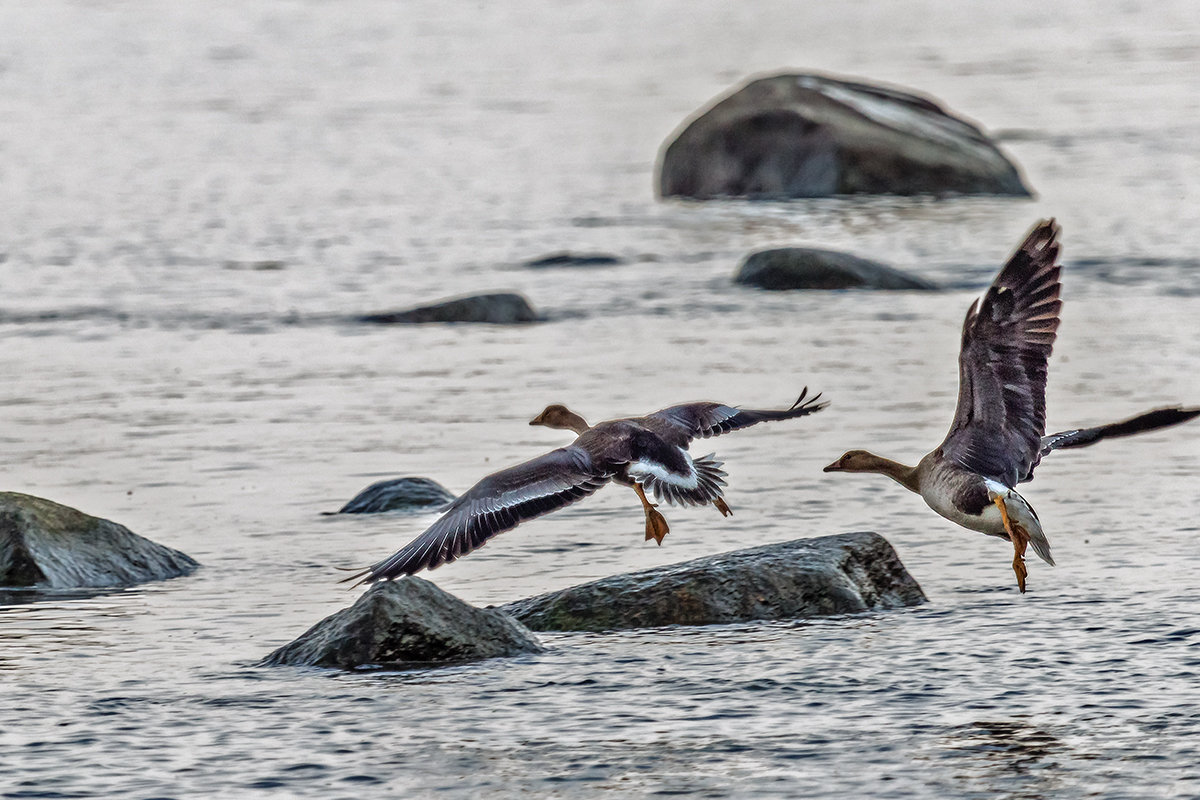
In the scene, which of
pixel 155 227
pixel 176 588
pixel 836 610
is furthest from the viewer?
pixel 155 227

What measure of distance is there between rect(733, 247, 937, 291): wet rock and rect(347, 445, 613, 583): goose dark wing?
34.5 ft

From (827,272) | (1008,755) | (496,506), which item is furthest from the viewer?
(827,272)

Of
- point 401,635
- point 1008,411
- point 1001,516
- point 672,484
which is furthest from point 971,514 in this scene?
point 401,635

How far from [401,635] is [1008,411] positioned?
2848 millimetres

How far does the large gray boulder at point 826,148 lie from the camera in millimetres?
26031

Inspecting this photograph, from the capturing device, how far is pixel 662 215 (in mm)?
25719

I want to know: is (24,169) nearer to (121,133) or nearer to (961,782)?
(121,133)

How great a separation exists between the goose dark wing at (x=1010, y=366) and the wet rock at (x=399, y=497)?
12.6 feet

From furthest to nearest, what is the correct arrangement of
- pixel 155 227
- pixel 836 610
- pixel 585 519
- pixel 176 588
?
pixel 155 227 → pixel 585 519 → pixel 176 588 → pixel 836 610

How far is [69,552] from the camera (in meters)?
10.7

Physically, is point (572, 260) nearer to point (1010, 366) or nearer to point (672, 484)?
point (672, 484)

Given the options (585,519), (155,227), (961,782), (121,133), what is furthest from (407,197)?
(961,782)

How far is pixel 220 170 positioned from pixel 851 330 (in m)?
14.4

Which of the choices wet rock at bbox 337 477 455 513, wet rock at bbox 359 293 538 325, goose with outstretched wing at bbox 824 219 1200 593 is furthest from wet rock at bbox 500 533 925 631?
wet rock at bbox 359 293 538 325
